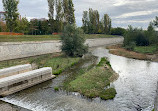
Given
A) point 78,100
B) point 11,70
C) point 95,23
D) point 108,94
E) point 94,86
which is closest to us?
point 78,100

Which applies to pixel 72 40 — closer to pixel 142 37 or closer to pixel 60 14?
pixel 60 14

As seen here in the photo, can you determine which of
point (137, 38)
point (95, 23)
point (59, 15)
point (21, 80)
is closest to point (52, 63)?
point (21, 80)

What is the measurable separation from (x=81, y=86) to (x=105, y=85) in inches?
131

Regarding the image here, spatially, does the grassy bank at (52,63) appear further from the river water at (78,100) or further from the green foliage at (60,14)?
the green foliage at (60,14)

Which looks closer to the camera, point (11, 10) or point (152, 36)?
point (11, 10)

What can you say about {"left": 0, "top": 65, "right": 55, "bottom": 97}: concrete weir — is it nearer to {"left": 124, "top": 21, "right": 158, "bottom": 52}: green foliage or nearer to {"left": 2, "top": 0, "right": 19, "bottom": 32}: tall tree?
{"left": 2, "top": 0, "right": 19, "bottom": 32}: tall tree

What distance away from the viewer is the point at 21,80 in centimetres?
1769

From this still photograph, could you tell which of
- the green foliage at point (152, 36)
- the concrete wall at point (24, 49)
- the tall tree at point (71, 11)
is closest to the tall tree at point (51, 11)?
the tall tree at point (71, 11)

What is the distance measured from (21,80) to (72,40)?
20.8 metres

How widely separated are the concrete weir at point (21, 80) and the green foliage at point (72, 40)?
54.7 ft

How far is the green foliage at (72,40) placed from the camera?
3732cm

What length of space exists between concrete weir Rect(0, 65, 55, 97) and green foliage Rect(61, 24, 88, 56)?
16685 millimetres

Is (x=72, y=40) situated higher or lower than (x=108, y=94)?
higher

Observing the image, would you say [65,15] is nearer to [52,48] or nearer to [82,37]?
[52,48]
